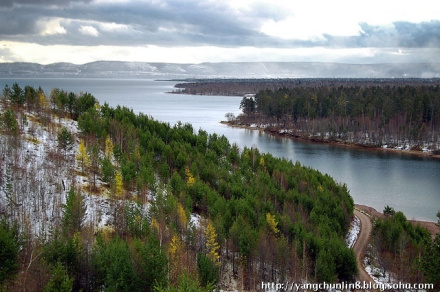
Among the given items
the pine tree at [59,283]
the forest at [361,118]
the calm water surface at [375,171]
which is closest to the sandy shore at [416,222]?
the calm water surface at [375,171]

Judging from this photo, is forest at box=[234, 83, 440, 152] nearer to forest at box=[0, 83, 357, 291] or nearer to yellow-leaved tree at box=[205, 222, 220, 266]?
forest at box=[0, 83, 357, 291]

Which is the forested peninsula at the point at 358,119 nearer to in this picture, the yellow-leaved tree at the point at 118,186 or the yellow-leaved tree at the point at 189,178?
the yellow-leaved tree at the point at 189,178

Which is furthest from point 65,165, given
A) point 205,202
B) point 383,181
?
point 383,181

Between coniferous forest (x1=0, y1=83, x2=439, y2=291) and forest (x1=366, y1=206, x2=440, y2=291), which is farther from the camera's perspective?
forest (x1=366, y1=206, x2=440, y2=291)

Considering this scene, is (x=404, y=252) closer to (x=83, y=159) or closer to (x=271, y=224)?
(x=271, y=224)

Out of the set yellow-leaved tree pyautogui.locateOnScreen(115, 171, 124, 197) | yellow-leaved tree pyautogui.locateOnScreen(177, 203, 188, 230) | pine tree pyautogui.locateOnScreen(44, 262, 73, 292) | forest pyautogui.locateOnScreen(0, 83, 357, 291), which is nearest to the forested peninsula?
forest pyautogui.locateOnScreen(0, 83, 357, 291)

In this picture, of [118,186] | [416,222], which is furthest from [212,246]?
[416,222]
